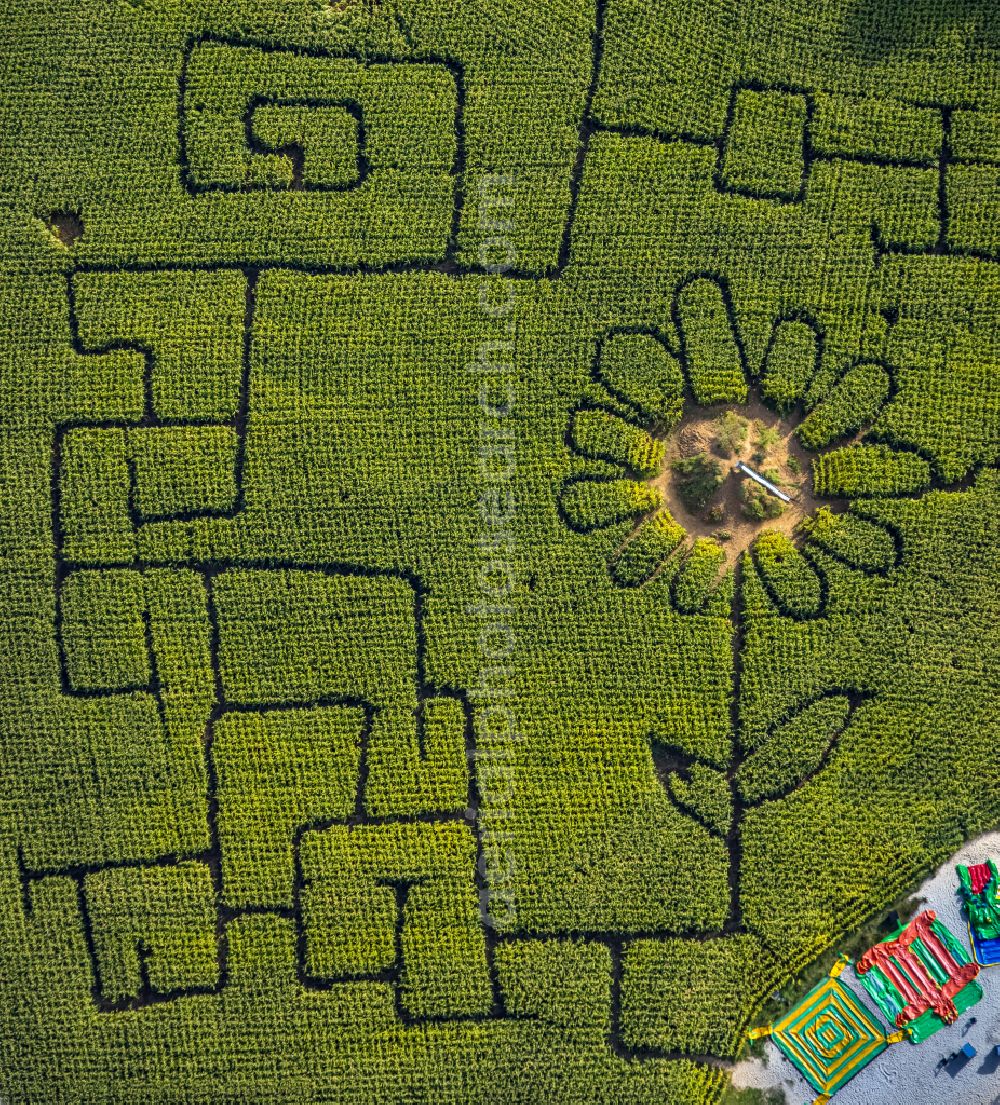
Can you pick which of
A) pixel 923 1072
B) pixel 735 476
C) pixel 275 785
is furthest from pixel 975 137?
pixel 275 785

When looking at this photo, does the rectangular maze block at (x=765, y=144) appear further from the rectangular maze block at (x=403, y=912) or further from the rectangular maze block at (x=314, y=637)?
the rectangular maze block at (x=403, y=912)

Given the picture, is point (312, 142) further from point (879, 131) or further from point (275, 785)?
point (275, 785)

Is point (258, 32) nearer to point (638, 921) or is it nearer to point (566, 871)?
point (566, 871)

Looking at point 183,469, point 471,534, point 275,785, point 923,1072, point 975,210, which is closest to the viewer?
point 923,1072

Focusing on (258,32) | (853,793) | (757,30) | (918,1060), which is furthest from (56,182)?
(918,1060)

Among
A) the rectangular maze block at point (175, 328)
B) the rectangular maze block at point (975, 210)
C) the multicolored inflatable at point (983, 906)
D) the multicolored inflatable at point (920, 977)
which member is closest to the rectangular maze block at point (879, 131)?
the rectangular maze block at point (975, 210)

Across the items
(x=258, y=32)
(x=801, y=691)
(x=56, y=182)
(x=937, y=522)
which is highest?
(x=258, y=32)

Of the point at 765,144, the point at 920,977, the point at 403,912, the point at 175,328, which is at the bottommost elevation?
the point at 920,977
